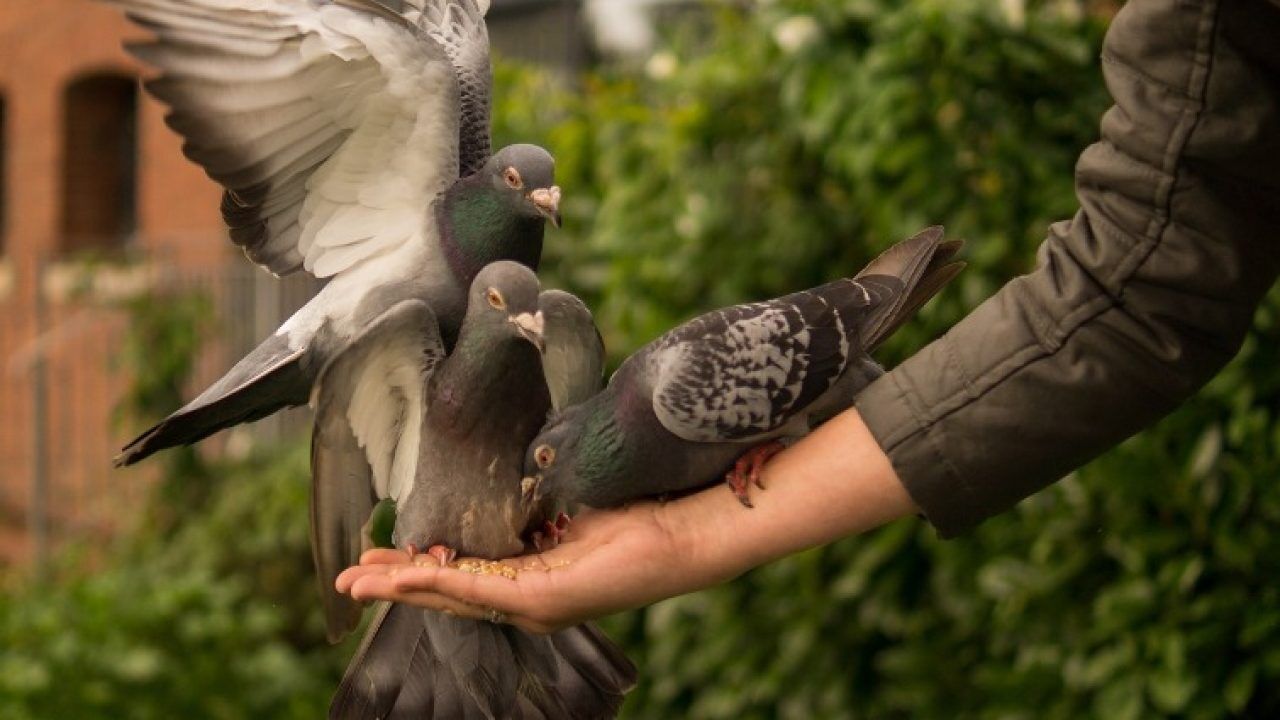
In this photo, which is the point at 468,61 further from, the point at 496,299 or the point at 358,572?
the point at 358,572

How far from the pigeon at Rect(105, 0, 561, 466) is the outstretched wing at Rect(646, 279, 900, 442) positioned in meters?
0.27

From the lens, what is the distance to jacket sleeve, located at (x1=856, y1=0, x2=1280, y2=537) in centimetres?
179

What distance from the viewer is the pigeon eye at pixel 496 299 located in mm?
1930

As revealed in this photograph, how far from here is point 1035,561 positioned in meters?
3.87

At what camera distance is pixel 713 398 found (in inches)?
81.9

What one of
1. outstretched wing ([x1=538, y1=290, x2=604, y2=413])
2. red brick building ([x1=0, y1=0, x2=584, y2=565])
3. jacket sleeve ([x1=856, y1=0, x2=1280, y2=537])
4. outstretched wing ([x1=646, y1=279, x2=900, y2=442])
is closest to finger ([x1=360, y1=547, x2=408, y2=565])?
outstretched wing ([x1=538, y1=290, x2=604, y2=413])

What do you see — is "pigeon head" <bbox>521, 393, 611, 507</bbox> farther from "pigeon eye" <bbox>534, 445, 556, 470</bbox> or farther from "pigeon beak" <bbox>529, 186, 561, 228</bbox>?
"pigeon beak" <bbox>529, 186, 561, 228</bbox>

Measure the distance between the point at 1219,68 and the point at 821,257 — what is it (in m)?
2.78

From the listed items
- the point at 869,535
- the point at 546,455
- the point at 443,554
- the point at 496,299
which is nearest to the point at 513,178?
the point at 496,299

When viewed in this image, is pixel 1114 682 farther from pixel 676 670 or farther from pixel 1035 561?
pixel 676 670

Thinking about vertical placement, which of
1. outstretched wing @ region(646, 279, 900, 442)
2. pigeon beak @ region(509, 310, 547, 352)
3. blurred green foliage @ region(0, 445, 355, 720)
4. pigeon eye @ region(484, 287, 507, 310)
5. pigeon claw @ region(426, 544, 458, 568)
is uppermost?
pigeon eye @ region(484, 287, 507, 310)

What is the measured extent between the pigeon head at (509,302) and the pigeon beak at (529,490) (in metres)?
0.24

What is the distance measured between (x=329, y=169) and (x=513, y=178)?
291 mm

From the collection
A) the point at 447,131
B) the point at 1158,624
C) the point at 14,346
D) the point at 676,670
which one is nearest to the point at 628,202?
the point at 676,670
